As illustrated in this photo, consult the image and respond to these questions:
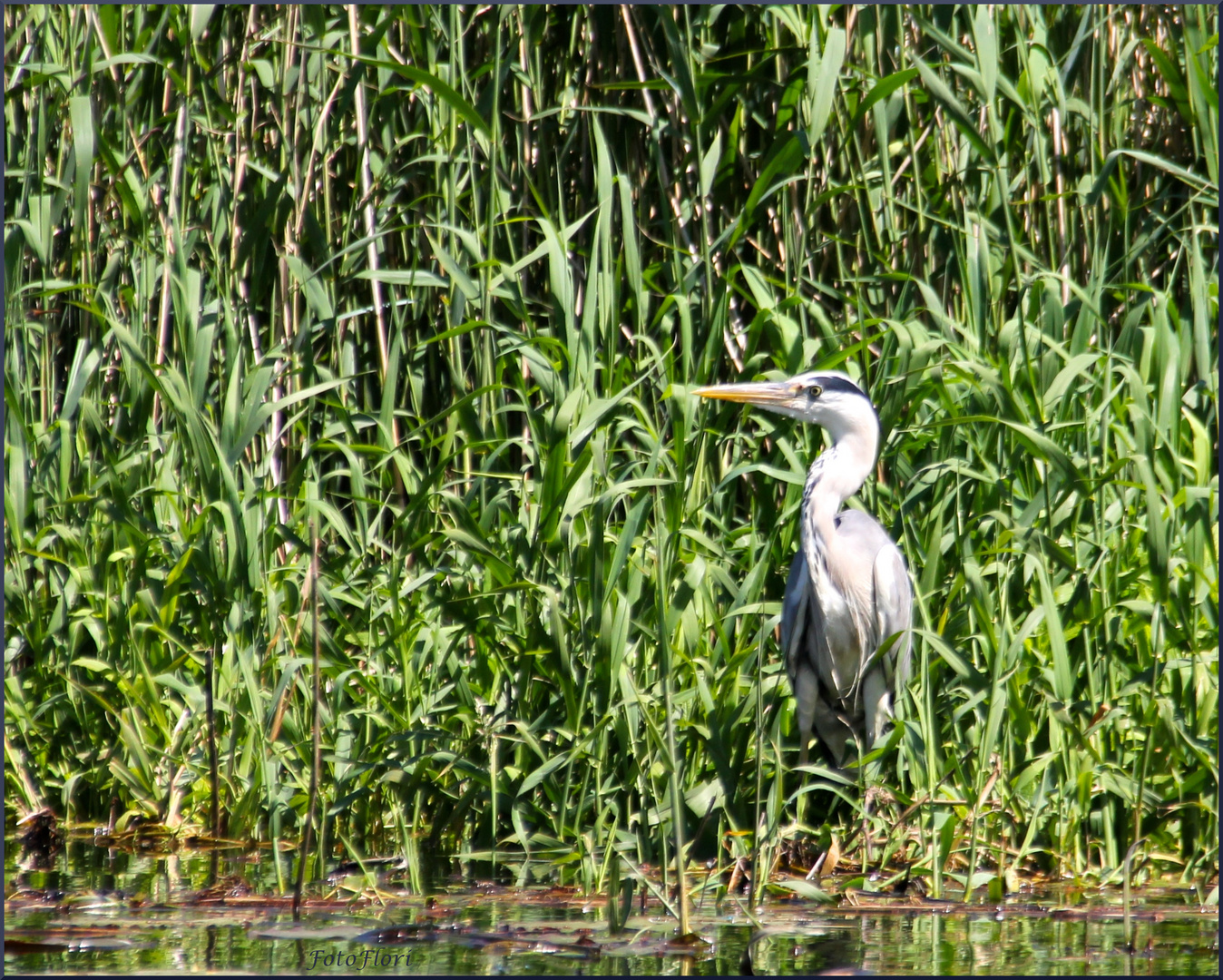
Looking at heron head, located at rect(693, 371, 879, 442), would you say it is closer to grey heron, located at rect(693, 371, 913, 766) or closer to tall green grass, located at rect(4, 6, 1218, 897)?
grey heron, located at rect(693, 371, 913, 766)

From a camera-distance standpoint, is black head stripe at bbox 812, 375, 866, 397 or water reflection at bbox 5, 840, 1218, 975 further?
black head stripe at bbox 812, 375, 866, 397

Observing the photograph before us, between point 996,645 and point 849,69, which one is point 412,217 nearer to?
point 849,69

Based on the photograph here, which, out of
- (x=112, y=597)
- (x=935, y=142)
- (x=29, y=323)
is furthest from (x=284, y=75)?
(x=935, y=142)

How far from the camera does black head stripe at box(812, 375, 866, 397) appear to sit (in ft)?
11.2

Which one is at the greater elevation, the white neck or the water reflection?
the white neck

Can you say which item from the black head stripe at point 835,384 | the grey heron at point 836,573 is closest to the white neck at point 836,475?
the grey heron at point 836,573

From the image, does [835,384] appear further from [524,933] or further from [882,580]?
[524,933]

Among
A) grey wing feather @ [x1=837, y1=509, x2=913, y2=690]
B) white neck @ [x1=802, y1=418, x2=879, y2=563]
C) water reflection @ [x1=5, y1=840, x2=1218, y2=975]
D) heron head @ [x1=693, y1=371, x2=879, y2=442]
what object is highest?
heron head @ [x1=693, y1=371, x2=879, y2=442]

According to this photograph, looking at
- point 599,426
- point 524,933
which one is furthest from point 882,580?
point 524,933

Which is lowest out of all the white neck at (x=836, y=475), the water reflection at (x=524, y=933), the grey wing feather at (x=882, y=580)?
the water reflection at (x=524, y=933)

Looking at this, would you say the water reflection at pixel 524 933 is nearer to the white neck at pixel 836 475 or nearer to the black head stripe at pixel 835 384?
the white neck at pixel 836 475

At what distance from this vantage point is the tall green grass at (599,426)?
3.00 m

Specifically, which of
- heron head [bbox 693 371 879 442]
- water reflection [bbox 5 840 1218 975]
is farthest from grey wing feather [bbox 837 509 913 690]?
water reflection [bbox 5 840 1218 975]

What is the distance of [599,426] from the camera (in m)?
3.46
